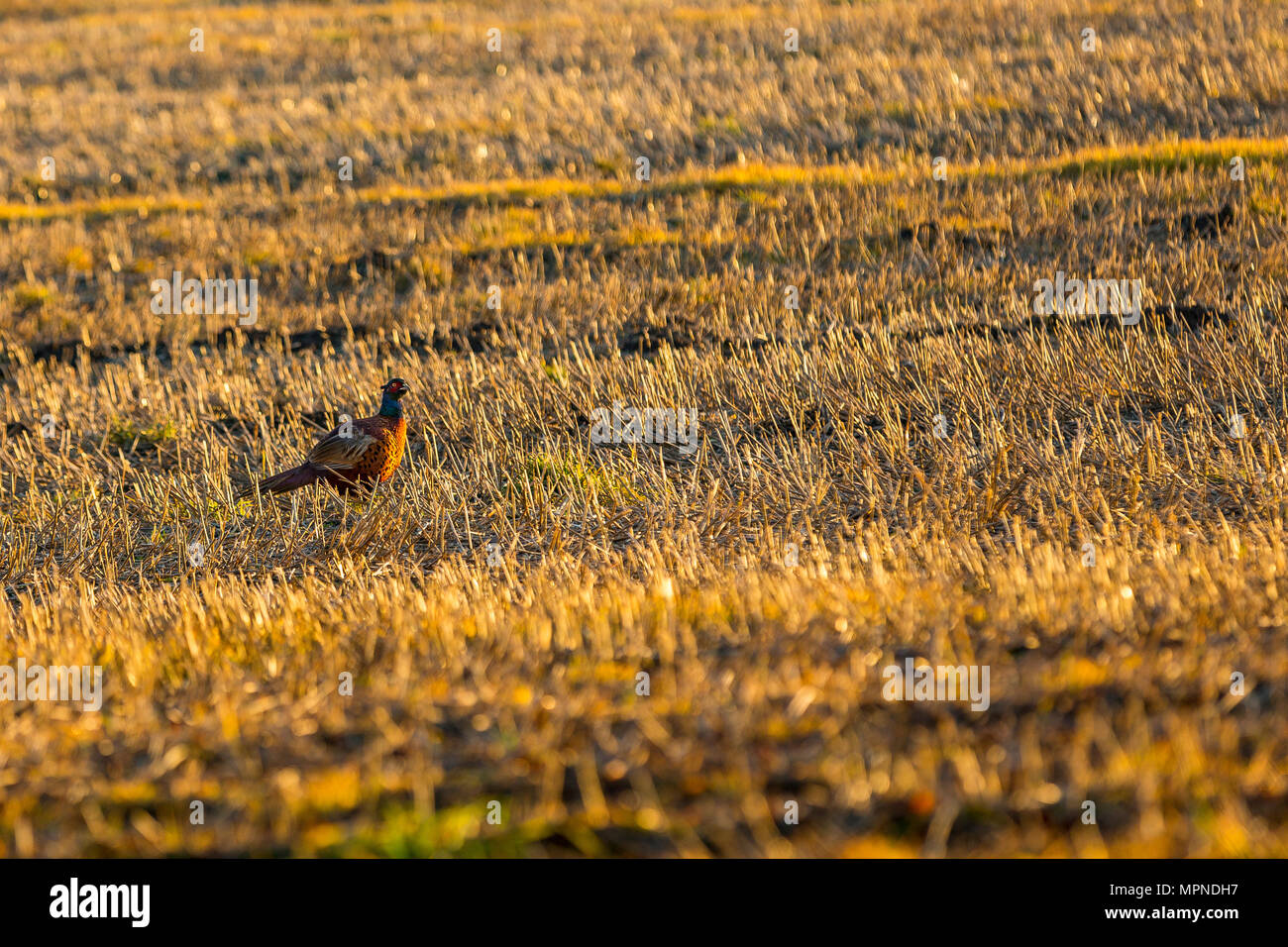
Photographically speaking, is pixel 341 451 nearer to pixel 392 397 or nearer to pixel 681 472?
pixel 392 397

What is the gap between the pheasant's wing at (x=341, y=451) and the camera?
7.63 meters

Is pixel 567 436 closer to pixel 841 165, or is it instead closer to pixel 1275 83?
pixel 841 165

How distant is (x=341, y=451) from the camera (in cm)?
765

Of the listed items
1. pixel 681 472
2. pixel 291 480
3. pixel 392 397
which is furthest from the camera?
pixel 681 472

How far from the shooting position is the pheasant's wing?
763cm

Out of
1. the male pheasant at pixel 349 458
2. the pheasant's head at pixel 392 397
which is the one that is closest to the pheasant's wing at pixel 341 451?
the male pheasant at pixel 349 458

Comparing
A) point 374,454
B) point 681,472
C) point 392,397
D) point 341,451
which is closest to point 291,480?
point 341,451

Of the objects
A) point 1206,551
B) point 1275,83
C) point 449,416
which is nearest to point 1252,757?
point 1206,551

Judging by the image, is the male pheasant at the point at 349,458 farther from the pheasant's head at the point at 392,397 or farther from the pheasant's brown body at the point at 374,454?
the pheasant's head at the point at 392,397

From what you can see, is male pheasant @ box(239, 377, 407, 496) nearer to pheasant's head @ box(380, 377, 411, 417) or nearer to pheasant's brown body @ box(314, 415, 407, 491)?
pheasant's brown body @ box(314, 415, 407, 491)

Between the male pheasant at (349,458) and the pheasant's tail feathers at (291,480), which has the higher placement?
the male pheasant at (349,458)

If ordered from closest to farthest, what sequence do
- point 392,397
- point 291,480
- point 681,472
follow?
point 291,480 < point 392,397 < point 681,472

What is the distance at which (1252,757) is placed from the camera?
11.3 feet

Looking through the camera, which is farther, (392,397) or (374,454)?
(392,397)
